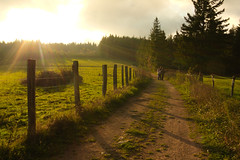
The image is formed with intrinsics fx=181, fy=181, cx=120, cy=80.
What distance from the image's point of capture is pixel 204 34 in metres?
28.4

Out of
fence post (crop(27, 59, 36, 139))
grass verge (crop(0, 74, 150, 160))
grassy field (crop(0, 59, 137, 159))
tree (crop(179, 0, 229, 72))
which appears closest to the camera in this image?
grass verge (crop(0, 74, 150, 160))

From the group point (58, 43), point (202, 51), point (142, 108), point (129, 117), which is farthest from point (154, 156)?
point (58, 43)

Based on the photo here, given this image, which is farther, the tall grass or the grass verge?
the tall grass

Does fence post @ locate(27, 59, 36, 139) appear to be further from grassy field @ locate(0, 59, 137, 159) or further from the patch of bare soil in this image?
the patch of bare soil

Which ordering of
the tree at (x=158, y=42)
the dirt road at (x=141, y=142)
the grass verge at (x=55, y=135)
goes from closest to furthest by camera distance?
the grass verge at (x=55, y=135) → the dirt road at (x=141, y=142) → the tree at (x=158, y=42)

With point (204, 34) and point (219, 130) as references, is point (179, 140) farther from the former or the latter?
point (204, 34)

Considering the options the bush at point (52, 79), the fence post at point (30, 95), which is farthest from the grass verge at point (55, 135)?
the bush at point (52, 79)

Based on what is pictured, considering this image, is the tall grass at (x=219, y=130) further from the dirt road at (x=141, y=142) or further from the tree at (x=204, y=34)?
the tree at (x=204, y=34)

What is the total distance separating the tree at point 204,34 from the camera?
28047mm

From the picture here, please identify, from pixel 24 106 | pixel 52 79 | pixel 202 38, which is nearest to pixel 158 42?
pixel 202 38

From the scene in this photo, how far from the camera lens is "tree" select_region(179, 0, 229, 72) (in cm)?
2805

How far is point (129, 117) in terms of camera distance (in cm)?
724

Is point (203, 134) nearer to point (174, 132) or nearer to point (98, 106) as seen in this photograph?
point (174, 132)

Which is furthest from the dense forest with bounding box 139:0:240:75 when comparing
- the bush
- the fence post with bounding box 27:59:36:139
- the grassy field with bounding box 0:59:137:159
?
the fence post with bounding box 27:59:36:139
